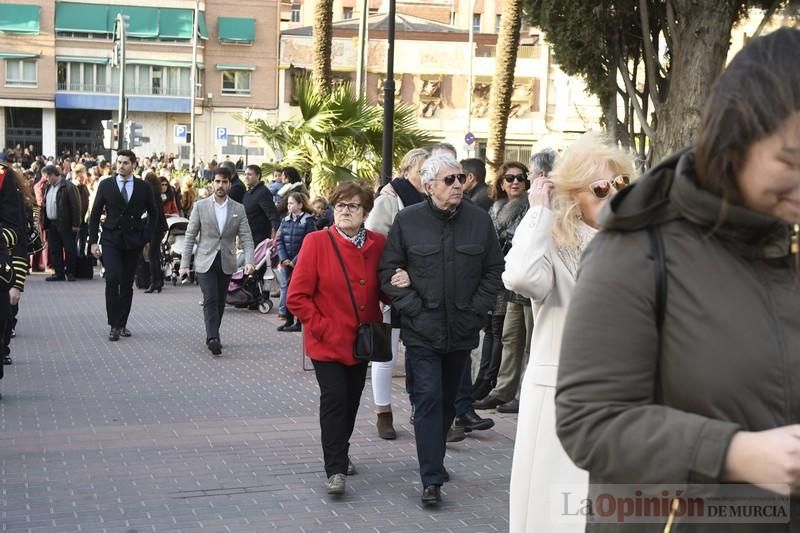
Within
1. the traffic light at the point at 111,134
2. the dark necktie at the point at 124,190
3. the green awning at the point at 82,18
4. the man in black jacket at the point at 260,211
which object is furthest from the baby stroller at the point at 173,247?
the green awning at the point at 82,18

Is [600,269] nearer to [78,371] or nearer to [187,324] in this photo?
[78,371]

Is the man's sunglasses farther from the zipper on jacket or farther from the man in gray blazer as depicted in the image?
the man in gray blazer

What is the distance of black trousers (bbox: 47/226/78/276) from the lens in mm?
20625

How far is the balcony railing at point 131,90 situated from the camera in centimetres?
6369

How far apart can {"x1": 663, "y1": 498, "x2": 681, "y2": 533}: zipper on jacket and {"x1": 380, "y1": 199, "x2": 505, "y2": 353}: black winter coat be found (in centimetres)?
456

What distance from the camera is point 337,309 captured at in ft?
22.8

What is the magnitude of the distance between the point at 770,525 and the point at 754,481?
0.20 metres

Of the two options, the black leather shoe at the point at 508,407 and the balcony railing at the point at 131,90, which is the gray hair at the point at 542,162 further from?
the balcony railing at the point at 131,90

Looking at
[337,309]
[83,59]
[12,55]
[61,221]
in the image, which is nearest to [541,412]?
[337,309]

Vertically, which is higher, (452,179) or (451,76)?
(451,76)

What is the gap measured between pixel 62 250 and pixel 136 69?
45711 millimetres

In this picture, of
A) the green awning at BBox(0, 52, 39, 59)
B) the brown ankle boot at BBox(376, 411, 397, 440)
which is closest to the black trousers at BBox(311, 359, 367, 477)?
the brown ankle boot at BBox(376, 411, 397, 440)

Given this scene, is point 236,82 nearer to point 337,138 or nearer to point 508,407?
point 337,138

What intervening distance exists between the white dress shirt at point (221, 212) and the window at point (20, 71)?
5360 cm
